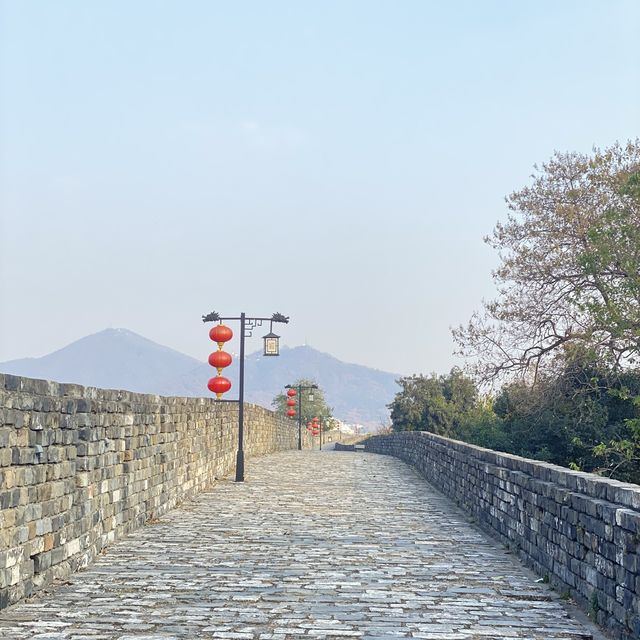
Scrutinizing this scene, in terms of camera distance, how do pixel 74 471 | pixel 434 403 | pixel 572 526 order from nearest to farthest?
pixel 572 526, pixel 74 471, pixel 434 403

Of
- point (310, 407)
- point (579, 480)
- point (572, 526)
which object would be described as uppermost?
point (310, 407)

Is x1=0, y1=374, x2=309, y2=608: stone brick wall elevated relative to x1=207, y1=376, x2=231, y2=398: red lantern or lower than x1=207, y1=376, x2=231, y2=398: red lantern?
lower

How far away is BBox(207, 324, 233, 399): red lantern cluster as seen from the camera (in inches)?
792

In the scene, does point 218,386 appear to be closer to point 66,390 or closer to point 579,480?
point 66,390

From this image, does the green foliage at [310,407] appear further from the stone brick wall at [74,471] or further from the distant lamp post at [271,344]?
the stone brick wall at [74,471]

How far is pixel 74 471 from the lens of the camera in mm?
8195

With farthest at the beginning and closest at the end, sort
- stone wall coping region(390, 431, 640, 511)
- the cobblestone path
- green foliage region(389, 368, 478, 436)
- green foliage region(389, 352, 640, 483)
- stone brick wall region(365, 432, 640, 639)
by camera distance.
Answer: green foliage region(389, 368, 478, 436)
green foliage region(389, 352, 640, 483)
stone wall coping region(390, 431, 640, 511)
the cobblestone path
stone brick wall region(365, 432, 640, 639)

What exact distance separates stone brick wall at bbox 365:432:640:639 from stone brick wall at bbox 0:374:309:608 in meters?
4.38

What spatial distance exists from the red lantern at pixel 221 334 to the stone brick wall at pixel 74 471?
18.9 feet

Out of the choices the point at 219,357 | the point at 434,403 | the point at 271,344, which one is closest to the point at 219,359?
the point at 219,357

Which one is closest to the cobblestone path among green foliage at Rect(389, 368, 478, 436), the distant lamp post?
the distant lamp post

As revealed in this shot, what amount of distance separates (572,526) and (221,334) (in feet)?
45.2

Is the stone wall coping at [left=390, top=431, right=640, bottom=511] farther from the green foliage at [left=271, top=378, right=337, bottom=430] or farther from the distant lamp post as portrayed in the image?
the green foliage at [left=271, top=378, right=337, bottom=430]

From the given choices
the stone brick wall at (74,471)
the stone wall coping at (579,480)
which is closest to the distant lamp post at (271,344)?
the stone brick wall at (74,471)
